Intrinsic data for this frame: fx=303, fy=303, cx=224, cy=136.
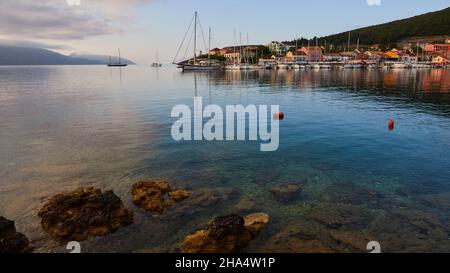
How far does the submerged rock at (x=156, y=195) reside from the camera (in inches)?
627

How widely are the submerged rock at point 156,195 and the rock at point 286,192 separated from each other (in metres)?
5.10

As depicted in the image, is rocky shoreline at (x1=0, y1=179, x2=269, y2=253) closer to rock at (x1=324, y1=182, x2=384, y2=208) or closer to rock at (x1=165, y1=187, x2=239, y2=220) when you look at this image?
rock at (x1=165, y1=187, x2=239, y2=220)

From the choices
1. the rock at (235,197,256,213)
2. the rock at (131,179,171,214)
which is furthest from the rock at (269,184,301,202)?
the rock at (131,179,171,214)

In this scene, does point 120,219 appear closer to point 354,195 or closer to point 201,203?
point 201,203

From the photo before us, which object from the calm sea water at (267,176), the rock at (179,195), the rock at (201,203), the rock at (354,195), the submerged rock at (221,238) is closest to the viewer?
the submerged rock at (221,238)

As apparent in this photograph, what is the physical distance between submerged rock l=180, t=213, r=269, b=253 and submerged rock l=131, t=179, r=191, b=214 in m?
3.59

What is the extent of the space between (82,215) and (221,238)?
268 inches

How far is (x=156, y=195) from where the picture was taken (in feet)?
54.9

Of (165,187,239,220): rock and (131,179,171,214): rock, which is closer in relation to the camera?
(165,187,239,220): rock

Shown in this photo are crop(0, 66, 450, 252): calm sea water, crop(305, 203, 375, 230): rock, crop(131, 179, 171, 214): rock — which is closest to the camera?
crop(0, 66, 450, 252): calm sea water

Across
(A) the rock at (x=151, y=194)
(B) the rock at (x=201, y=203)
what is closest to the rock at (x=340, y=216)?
(B) the rock at (x=201, y=203)

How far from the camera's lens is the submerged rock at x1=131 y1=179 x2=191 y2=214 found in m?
15.9

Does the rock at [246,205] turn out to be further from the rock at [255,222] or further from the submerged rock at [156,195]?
the submerged rock at [156,195]

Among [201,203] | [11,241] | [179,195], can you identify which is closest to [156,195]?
[179,195]
